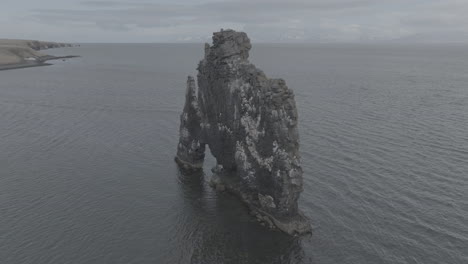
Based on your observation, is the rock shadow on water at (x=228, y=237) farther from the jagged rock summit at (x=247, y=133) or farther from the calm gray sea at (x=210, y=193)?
the jagged rock summit at (x=247, y=133)

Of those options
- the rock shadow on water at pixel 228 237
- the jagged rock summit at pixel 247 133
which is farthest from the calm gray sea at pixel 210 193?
the jagged rock summit at pixel 247 133

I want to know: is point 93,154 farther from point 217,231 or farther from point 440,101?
point 440,101

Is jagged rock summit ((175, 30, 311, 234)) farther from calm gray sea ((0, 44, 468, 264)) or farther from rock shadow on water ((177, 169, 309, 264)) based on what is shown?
calm gray sea ((0, 44, 468, 264))

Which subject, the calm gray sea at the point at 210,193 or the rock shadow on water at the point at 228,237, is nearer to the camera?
the rock shadow on water at the point at 228,237

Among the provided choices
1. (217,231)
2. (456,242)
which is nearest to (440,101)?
(456,242)

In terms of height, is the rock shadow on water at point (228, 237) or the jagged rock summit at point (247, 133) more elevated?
the jagged rock summit at point (247, 133)

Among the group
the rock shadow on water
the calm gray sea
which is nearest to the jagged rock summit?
the rock shadow on water
